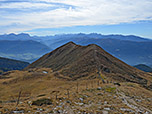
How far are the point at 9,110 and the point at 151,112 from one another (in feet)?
79.4

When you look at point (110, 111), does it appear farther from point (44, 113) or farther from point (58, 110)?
point (44, 113)

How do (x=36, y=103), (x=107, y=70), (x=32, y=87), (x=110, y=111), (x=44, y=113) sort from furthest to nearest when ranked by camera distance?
(x=107, y=70) → (x=32, y=87) → (x=36, y=103) → (x=110, y=111) → (x=44, y=113)

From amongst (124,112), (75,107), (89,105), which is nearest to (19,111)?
(75,107)

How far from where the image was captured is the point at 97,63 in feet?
254

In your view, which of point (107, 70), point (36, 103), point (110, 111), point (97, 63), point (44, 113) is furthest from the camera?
point (97, 63)

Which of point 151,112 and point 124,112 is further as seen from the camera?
point 151,112

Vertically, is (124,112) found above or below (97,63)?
below

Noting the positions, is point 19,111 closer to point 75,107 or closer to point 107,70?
point 75,107

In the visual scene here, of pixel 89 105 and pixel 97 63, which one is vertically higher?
pixel 97 63

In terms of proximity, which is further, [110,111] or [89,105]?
[89,105]

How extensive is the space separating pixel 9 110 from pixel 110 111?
51.6ft

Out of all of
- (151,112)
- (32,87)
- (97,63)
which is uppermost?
(97,63)

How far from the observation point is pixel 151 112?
84.5ft

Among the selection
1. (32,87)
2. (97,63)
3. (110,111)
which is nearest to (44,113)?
(110,111)
